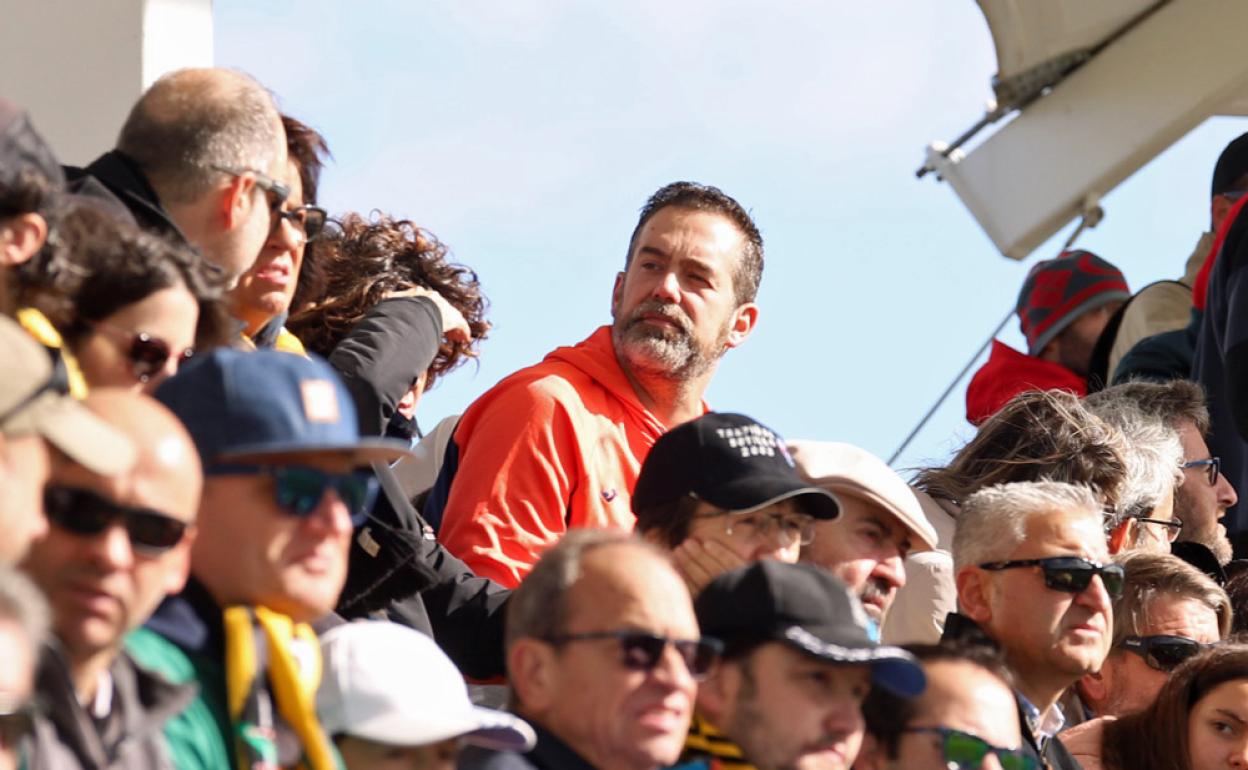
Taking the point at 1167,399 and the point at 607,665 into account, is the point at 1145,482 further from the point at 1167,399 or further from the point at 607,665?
the point at 607,665

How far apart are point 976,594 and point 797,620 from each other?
1393 mm

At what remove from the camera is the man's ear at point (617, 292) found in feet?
19.6

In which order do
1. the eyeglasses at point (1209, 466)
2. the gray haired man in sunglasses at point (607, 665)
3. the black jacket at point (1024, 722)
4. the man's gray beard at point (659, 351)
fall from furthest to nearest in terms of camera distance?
the eyeglasses at point (1209, 466) → the man's gray beard at point (659, 351) → the black jacket at point (1024, 722) → the gray haired man in sunglasses at point (607, 665)

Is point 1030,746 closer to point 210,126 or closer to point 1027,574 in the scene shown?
point 1027,574

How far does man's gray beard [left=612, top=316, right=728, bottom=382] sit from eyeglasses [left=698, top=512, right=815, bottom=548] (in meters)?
1.23

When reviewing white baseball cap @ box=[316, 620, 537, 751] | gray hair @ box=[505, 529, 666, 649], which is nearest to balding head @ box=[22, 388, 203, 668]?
white baseball cap @ box=[316, 620, 537, 751]

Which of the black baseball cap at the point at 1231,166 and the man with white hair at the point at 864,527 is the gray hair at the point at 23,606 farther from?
the black baseball cap at the point at 1231,166

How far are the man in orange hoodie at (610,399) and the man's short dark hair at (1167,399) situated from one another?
143 cm

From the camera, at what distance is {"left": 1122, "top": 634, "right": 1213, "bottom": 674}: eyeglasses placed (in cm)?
598

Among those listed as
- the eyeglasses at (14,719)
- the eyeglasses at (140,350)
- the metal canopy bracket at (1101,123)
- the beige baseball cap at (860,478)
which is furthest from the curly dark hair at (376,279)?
the metal canopy bracket at (1101,123)

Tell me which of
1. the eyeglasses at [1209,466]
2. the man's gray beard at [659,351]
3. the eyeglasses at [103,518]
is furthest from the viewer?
the eyeglasses at [1209,466]

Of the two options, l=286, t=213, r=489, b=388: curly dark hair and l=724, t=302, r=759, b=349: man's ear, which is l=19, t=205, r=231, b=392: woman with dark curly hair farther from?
l=724, t=302, r=759, b=349: man's ear

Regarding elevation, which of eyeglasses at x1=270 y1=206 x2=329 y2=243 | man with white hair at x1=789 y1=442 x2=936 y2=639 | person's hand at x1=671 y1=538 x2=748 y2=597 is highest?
eyeglasses at x1=270 y1=206 x2=329 y2=243

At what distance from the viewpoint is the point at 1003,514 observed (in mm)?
5219
